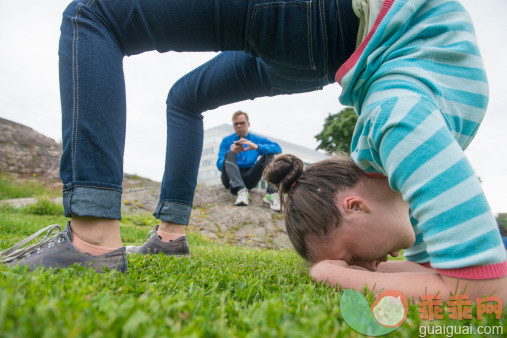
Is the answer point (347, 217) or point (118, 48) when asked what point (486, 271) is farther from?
point (118, 48)

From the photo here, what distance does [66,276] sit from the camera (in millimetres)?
1097

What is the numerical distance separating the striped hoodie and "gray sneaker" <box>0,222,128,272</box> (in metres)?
1.22

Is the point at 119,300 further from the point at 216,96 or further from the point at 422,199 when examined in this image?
the point at 216,96

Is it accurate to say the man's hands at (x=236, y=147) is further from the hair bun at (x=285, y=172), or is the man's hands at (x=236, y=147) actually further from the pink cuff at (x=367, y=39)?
the pink cuff at (x=367, y=39)

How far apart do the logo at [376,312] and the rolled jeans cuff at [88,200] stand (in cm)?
103

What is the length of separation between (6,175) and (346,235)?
11.2 metres

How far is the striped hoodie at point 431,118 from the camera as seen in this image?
1.01 meters

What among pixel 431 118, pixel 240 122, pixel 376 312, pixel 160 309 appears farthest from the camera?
pixel 240 122

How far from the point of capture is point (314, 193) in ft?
5.57

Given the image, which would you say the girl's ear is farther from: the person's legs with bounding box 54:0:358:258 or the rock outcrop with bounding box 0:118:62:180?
the rock outcrop with bounding box 0:118:62:180

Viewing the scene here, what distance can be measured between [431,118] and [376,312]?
2.33 feet

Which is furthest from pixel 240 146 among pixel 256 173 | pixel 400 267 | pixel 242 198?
pixel 400 267

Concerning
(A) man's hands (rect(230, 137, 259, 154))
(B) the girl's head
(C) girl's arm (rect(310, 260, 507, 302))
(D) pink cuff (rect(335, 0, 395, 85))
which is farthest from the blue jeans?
(A) man's hands (rect(230, 137, 259, 154))

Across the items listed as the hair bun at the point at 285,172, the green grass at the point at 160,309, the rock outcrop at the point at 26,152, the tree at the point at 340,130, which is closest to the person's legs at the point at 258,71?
the hair bun at the point at 285,172
